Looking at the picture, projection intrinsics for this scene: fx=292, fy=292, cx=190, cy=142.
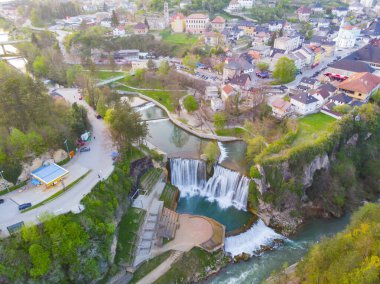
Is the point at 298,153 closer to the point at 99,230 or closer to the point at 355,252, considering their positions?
the point at 355,252

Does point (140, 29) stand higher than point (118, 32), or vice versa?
point (140, 29)

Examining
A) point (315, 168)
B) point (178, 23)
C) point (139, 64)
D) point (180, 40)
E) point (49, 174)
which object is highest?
point (178, 23)

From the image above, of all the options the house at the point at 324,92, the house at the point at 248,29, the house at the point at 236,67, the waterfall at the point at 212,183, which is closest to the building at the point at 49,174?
the waterfall at the point at 212,183

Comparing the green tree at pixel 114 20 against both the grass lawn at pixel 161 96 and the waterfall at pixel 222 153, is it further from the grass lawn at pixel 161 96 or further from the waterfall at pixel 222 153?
the waterfall at pixel 222 153

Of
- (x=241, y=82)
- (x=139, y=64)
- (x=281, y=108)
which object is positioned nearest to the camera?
(x=281, y=108)

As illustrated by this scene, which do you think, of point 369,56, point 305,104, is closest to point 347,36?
point 369,56

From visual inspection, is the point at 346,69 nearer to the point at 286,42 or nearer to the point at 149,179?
the point at 286,42

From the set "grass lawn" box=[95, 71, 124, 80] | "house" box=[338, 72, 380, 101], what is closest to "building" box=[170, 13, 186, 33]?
"grass lawn" box=[95, 71, 124, 80]
